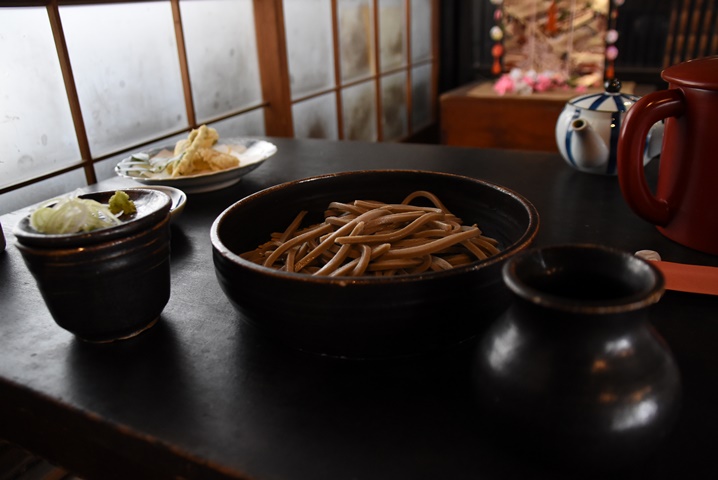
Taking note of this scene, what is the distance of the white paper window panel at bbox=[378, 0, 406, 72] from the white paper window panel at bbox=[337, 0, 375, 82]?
0.57 ft

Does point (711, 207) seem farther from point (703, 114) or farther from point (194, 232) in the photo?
point (194, 232)

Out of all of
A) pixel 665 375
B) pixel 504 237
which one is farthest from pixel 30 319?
pixel 665 375

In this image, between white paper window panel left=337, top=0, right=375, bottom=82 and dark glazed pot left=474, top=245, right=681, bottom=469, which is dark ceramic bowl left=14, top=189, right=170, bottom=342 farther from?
white paper window panel left=337, top=0, right=375, bottom=82

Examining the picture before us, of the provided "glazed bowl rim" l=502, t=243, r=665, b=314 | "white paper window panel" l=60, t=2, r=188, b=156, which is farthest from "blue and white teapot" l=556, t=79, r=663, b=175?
"white paper window panel" l=60, t=2, r=188, b=156

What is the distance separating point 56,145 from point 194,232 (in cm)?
94

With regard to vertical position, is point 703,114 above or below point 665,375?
above

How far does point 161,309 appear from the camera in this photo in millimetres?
793

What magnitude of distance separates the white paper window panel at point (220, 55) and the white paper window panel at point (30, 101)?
65cm

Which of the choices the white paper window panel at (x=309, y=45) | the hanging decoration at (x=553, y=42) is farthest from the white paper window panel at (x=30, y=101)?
the hanging decoration at (x=553, y=42)

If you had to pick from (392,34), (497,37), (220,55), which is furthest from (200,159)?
(497,37)

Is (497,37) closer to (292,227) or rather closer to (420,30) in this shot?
(420,30)

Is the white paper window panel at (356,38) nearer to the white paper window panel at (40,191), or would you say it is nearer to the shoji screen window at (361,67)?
the shoji screen window at (361,67)

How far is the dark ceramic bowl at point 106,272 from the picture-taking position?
2.20 ft

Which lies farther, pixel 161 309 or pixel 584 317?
pixel 161 309
